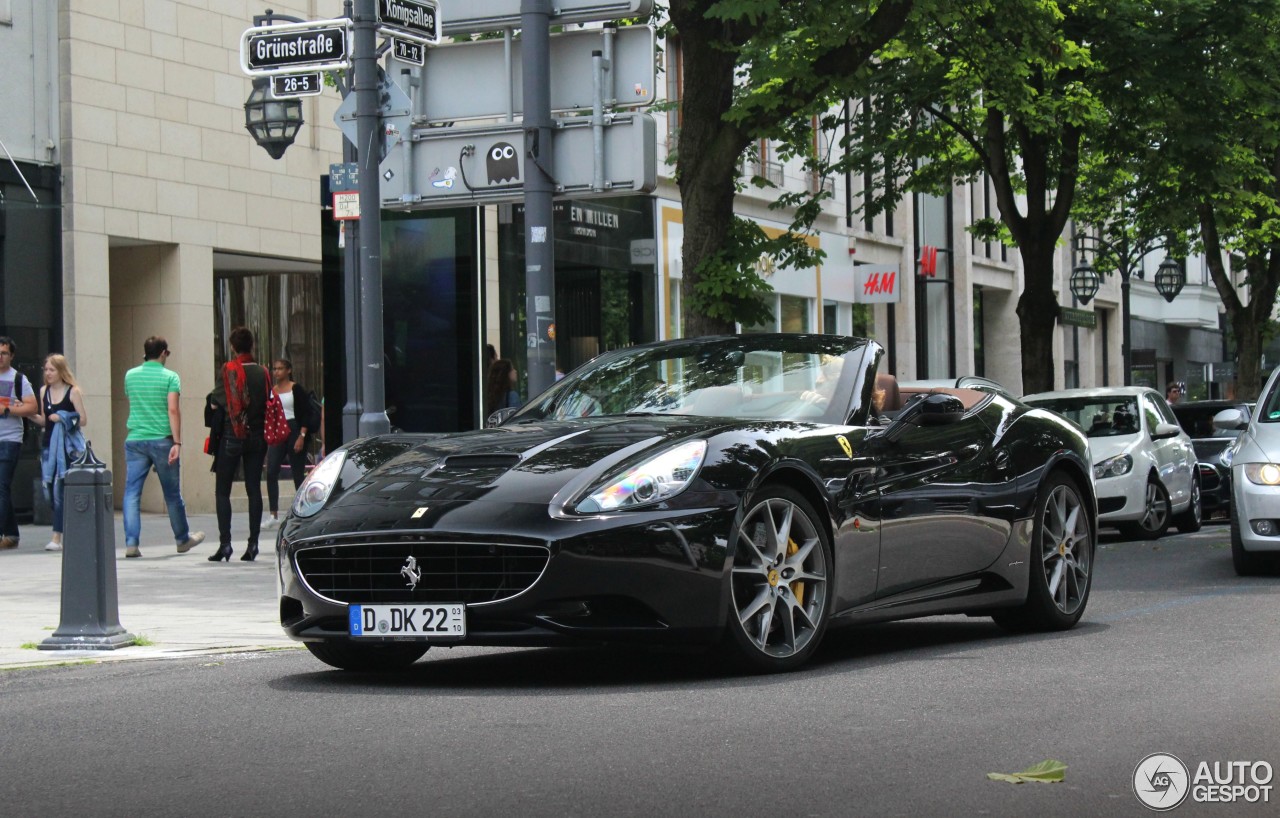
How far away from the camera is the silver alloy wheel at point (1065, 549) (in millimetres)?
9539

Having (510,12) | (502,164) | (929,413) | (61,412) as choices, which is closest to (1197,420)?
(502,164)

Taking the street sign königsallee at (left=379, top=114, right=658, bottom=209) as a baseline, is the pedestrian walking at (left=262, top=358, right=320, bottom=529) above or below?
below

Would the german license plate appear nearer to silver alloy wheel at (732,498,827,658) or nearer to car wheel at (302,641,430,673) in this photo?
car wheel at (302,641,430,673)

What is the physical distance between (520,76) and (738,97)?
138 inches

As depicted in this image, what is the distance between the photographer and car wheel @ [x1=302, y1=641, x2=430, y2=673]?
25.9ft

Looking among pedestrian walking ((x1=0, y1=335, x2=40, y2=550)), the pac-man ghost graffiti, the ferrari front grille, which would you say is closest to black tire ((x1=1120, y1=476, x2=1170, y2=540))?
the pac-man ghost graffiti

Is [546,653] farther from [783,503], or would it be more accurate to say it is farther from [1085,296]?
[1085,296]

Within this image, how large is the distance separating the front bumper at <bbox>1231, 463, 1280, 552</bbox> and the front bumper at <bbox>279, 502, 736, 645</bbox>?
704 cm

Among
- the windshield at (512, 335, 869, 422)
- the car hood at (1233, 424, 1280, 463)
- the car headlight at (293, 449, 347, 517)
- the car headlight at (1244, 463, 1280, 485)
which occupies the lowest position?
the car headlight at (1244, 463, 1280, 485)

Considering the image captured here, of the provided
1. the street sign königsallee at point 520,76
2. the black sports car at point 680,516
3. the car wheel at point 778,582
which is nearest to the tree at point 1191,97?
the street sign königsallee at point 520,76

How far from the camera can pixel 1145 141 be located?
25.4 m

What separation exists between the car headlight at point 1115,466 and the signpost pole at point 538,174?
7470mm

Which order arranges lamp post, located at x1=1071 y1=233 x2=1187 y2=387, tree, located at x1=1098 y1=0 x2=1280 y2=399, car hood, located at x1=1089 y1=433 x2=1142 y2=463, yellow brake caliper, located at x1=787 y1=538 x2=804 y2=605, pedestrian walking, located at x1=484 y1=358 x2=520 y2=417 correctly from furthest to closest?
lamp post, located at x1=1071 y1=233 x2=1187 y2=387 → tree, located at x1=1098 y1=0 x2=1280 y2=399 → pedestrian walking, located at x1=484 y1=358 x2=520 y2=417 → car hood, located at x1=1089 y1=433 x2=1142 y2=463 → yellow brake caliper, located at x1=787 y1=538 x2=804 y2=605

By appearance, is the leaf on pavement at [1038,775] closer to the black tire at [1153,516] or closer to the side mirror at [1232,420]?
the side mirror at [1232,420]
